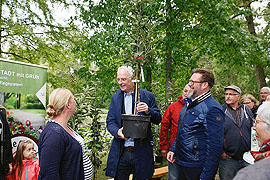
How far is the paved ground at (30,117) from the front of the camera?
141 inches

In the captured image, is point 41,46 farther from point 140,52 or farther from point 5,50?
point 140,52

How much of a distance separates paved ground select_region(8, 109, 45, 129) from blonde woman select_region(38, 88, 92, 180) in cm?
191

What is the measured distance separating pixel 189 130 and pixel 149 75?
5407mm

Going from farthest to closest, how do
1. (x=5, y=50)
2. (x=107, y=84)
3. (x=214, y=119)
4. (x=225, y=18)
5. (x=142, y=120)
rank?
(x=5, y=50)
(x=107, y=84)
(x=225, y=18)
(x=142, y=120)
(x=214, y=119)

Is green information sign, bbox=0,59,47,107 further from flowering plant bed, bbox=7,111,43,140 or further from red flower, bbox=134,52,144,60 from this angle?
red flower, bbox=134,52,144,60

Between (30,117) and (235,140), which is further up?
(30,117)

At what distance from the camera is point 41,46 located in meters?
7.75

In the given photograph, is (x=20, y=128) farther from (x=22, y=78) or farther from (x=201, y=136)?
(x=201, y=136)

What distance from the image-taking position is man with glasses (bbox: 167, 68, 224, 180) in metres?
2.38

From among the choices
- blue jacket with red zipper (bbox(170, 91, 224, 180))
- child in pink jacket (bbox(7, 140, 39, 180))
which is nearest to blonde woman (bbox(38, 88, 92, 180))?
blue jacket with red zipper (bbox(170, 91, 224, 180))

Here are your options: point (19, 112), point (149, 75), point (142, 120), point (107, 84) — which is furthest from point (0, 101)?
point (149, 75)

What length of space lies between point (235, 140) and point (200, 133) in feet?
3.75

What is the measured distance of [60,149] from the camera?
1.81m

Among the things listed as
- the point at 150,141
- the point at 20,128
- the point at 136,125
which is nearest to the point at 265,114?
the point at 136,125
